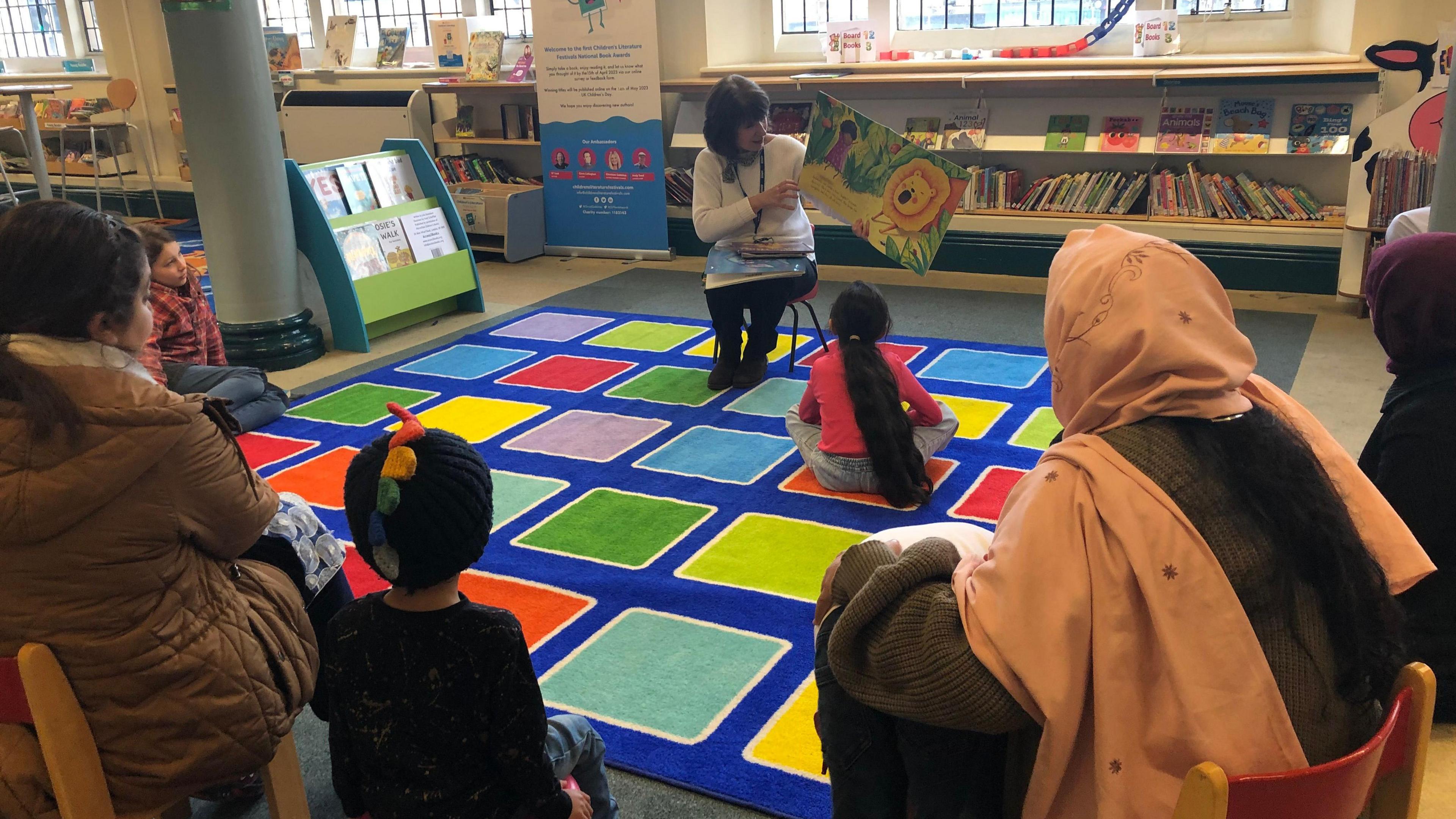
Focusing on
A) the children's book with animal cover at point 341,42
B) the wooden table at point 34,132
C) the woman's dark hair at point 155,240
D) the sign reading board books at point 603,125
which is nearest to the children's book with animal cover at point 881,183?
the woman's dark hair at point 155,240

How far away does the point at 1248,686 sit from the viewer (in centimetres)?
121

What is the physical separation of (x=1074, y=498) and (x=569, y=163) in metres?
6.52

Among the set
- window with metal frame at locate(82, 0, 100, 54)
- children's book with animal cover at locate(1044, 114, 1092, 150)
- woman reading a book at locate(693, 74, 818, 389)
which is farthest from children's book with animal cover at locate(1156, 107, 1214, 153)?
window with metal frame at locate(82, 0, 100, 54)

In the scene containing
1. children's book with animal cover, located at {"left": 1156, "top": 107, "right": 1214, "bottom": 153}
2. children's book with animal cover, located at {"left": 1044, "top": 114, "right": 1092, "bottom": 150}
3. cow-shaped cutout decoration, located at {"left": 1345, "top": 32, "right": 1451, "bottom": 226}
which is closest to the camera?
cow-shaped cutout decoration, located at {"left": 1345, "top": 32, "right": 1451, "bottom": 226}

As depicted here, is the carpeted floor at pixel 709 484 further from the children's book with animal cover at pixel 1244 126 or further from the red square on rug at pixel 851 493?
the children's book with animal cover at pixel 1244 126

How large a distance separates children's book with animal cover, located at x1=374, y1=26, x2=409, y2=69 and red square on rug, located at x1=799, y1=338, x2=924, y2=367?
16.8 feet

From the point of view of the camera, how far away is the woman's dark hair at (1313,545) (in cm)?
122

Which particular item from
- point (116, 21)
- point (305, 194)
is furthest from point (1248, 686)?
point (116, 21)

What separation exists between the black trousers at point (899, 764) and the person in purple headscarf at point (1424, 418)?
43.1 inches

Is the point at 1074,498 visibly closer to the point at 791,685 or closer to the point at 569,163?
the point at 791,685

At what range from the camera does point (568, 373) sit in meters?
4.93

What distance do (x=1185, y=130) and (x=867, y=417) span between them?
360 centimetres

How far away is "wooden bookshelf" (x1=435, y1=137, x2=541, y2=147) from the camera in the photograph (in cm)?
767

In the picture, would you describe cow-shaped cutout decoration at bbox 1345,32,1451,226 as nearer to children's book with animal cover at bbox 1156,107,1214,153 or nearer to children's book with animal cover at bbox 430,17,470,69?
children's book with animal cover at bbox 1156,107,1214,153
